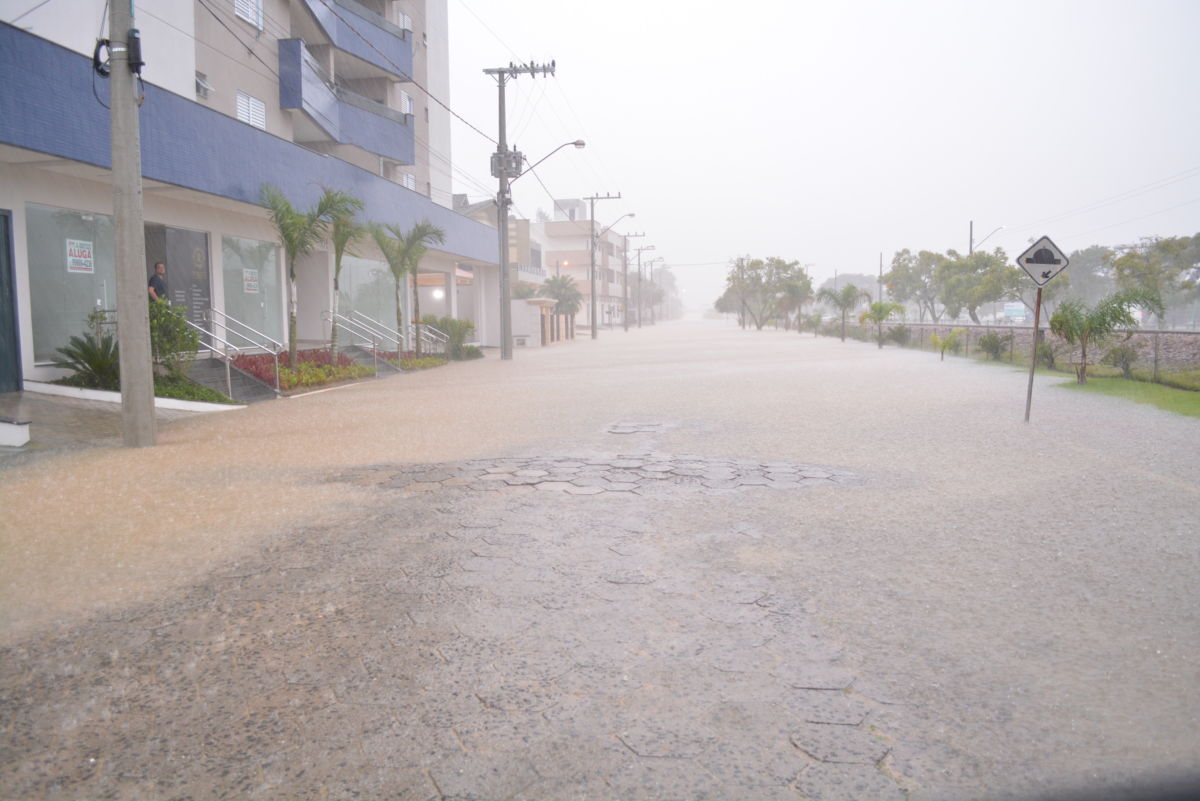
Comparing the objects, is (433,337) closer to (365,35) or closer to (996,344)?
(365,35)

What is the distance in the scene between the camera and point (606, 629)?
4.30 m

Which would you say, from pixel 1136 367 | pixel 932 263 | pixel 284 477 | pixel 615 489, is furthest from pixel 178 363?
pixel 932 263

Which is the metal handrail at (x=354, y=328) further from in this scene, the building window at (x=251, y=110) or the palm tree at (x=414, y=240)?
the building window at (x=251, y=110)

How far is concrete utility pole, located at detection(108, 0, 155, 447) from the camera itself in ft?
32.6

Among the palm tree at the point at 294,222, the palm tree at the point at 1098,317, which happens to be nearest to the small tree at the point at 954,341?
the palm tree at the point at 1098,317

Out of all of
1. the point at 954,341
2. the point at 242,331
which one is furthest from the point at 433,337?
the point at 954,341

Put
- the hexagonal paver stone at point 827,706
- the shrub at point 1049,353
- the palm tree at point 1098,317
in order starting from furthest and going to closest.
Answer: the shrub at point 1049,353, the palm tree at point 1098,317, the hexagonal paver stone at point 827,706

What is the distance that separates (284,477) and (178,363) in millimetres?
7659

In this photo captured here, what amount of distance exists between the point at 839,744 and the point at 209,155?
1638 cm

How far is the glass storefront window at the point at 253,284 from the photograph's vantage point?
1939 cm

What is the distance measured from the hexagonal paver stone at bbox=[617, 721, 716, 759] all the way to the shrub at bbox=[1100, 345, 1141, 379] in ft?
69.6

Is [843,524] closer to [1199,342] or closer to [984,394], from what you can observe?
[984,394]

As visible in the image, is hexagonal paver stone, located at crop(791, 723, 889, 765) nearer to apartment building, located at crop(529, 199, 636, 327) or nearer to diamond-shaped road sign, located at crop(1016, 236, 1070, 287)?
diamond-shaped road sign, located at crop(1016, 236, 1070, 287)

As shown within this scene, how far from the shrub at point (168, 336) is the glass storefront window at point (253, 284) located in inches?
189
